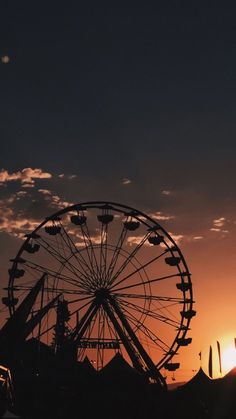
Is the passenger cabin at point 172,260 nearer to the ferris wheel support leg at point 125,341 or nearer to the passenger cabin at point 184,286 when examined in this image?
the passenger cabin at point 184,286

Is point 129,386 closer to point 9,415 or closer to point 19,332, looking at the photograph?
point 19,332

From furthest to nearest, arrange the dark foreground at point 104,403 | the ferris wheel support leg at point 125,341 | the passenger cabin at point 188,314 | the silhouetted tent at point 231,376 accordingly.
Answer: the passenger cabin at point 188,314, the ferris wheel support leg at point 125,341, the silhouetted tent at point 231,376, the dark foreground at point 104,403

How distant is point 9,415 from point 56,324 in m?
25.1

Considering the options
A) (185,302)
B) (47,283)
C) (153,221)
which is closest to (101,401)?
(47,283)

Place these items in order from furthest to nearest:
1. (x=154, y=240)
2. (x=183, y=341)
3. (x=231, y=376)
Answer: (x=154, y=240) → (x=183, y=341) → (x=231, y=376)

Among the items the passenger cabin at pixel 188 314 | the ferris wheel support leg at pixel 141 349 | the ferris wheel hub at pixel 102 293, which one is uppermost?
the ferris wheel hub at pixel 102 293

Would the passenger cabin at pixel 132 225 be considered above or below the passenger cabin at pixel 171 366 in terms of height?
above

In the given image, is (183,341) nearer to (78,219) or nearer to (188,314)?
(188,314)

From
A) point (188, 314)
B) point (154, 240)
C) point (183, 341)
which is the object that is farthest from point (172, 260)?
point (183, 341)

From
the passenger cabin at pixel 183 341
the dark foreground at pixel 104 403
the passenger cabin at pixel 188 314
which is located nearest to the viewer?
the dark foreground at pixel 104 403

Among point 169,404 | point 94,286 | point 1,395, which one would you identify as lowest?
point 169,404

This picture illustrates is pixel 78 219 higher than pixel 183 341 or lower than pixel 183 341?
higher

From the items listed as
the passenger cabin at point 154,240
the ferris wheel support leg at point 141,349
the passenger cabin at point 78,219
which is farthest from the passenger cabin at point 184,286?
the passenger cabin at point 78,219

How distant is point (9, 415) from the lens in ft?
43.5
